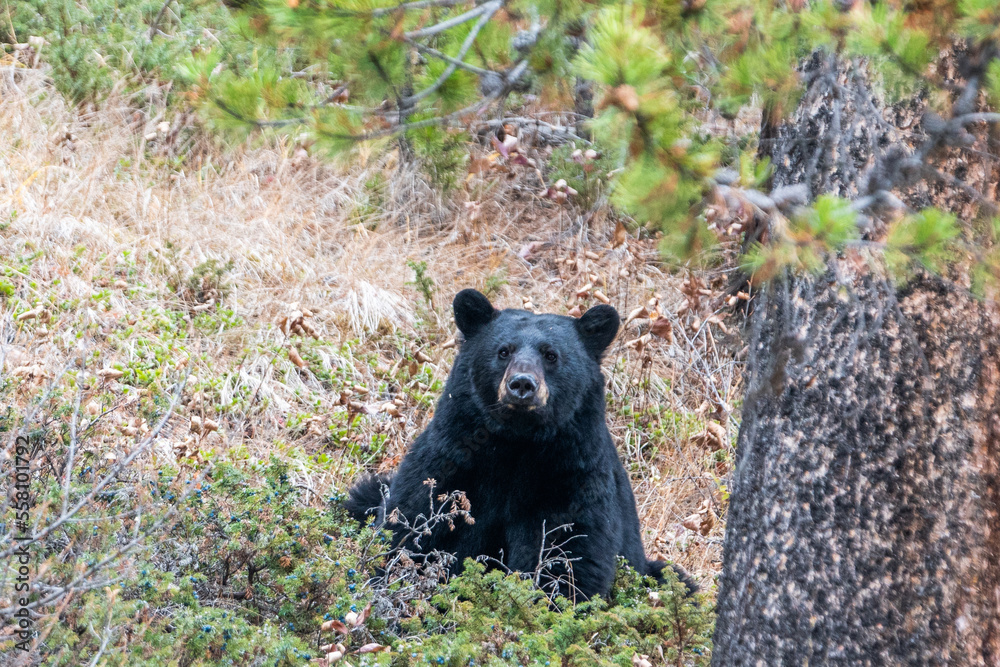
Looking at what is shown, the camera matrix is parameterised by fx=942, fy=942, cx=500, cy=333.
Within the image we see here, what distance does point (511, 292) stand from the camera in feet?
23.2

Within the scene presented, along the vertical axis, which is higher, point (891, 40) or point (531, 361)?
point (891, 40)

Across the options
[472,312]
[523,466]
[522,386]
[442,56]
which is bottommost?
[523,466]

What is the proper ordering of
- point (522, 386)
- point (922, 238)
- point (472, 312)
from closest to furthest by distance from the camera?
point (922, 238)
point (522, 386)
point (472, 312)

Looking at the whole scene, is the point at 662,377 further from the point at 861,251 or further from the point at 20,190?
the point at 20,190

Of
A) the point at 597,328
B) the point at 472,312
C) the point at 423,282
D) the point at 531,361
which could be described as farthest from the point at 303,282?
the point at 531,361

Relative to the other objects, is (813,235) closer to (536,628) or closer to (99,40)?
(536,628)

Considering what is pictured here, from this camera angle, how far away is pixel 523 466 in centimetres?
429

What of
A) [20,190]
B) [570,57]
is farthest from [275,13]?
[20,190]

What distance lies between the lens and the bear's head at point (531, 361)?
Result: 164 inches

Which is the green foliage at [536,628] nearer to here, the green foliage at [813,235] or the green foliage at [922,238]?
the green foliage at [813,235]

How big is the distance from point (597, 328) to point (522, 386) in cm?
80

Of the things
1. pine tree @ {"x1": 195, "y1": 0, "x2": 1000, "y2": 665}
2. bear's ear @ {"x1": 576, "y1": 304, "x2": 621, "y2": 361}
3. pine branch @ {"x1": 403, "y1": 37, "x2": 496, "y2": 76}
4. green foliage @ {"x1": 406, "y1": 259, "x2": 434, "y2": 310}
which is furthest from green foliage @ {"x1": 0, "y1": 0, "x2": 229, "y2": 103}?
pine branch @ {"x1": 403, "y1": 37, "x2": 496, "y2": 76}

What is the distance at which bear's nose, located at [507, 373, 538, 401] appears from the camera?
4047 mm

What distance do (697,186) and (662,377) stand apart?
4576 millimetres
